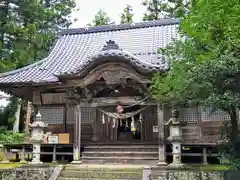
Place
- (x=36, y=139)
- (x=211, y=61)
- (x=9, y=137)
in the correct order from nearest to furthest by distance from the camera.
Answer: (x=211, y=61)
(x=36, y=139)
(x=9, y=137)

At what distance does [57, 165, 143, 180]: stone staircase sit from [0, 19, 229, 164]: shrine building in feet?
3.78

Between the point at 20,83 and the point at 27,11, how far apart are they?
1137 cm

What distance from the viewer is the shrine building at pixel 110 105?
11211 mm

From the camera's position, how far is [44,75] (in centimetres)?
1395

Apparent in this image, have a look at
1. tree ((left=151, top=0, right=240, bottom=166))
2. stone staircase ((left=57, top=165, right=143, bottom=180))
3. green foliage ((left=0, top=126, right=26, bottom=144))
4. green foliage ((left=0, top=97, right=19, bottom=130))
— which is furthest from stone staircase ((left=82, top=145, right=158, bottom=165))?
green foliage ((left=0, top=97, right=19, bottom=130))

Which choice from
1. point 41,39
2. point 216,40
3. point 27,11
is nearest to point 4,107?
point 41,39

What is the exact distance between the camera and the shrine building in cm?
1121

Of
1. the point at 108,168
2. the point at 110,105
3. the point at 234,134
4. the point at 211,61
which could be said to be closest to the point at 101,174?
the point at 108,168

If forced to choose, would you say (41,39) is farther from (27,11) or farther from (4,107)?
(4,107)

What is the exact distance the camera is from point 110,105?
12.8 m

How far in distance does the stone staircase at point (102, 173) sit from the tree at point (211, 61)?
3063mm

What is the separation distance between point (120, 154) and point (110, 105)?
7.06ft

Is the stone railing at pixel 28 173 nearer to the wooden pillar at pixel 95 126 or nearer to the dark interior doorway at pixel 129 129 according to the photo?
the wooden pillar at pixel 95 126

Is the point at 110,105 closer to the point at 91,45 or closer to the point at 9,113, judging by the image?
the point at 91,45
